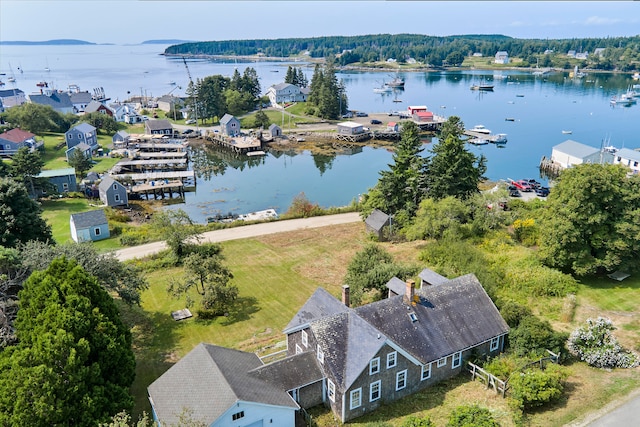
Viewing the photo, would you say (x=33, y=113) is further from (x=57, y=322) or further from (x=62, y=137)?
(x=57, y=322)

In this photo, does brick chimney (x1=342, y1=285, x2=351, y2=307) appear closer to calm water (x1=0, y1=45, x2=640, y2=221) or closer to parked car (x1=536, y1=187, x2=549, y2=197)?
calm water (x1=0, y1=45, x2=640, y2=221)

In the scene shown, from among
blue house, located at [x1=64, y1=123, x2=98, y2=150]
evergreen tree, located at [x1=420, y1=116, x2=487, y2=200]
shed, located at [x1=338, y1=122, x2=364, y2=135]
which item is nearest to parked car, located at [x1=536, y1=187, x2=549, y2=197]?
evergreen tree, located at [x1=420, y1=116, x2=487, y2=200]

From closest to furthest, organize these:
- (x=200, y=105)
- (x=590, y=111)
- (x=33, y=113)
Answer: (x=33, y=113) < (x=200, y=105) < (x=590, y=111)

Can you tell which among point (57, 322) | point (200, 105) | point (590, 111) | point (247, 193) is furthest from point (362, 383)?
point (590, 111)

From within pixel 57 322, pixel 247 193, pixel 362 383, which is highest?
pixel 57 322

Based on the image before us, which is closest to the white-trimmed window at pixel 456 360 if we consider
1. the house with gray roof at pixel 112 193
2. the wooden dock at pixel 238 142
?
the house with gray roof at pixel 112 193

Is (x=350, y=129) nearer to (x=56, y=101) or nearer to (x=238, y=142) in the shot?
(x=238, y=142)
